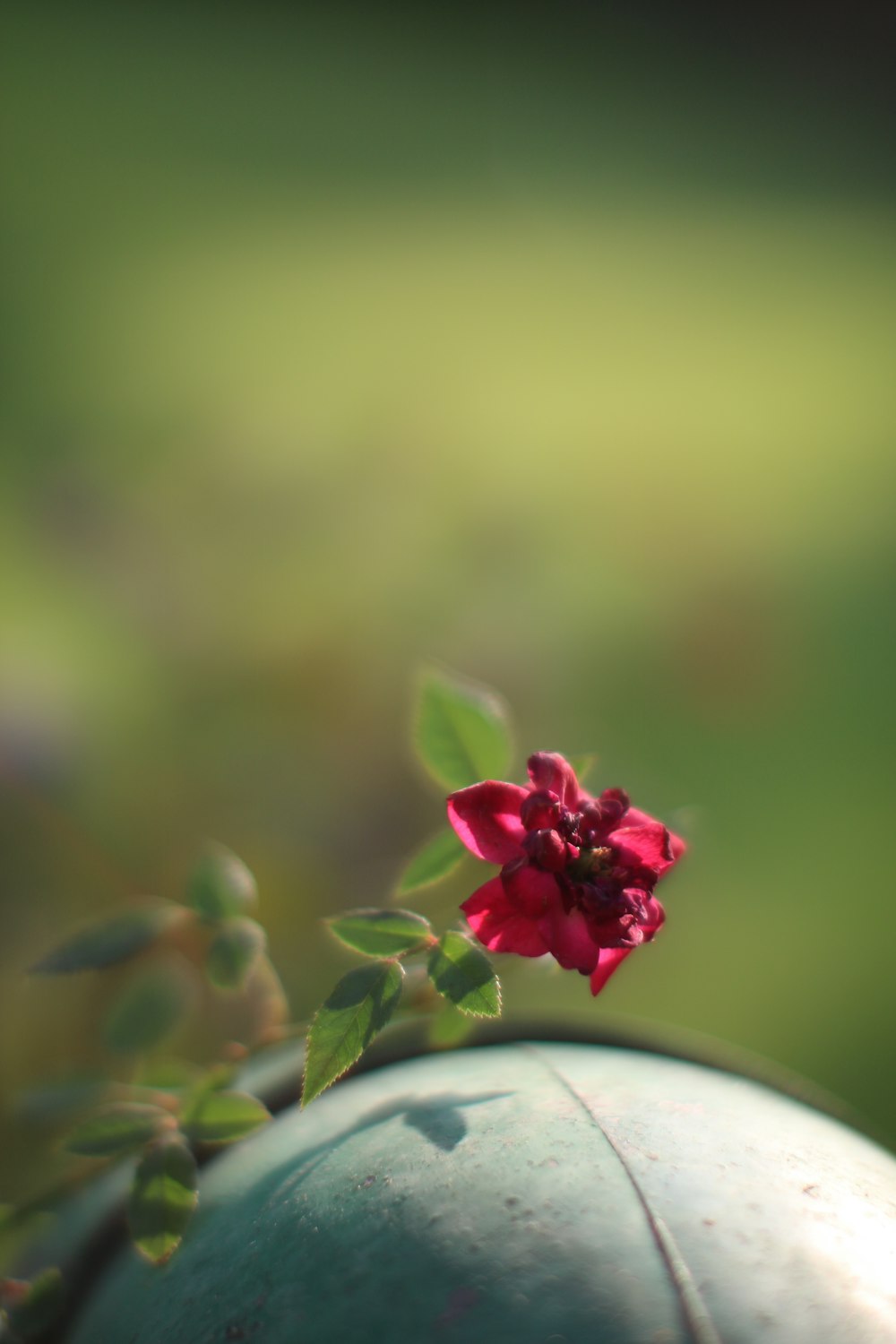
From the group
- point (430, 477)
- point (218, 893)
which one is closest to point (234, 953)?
point (218, 893)

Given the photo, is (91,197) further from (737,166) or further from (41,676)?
(737,166)

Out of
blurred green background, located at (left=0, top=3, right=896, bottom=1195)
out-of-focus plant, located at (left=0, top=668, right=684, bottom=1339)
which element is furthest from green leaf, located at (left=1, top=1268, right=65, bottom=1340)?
blurred green background, located at (left=0, top=3, right=896, bottom=1195)

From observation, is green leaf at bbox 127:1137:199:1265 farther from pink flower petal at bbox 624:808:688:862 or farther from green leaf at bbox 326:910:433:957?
pink flower petal at bbox 624:808:688:862

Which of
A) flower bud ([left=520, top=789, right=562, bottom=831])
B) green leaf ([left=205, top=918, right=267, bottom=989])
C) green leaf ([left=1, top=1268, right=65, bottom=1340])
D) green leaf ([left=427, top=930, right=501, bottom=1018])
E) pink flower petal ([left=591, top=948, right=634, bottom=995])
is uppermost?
flower bud ([left=520, top=789, right=562, bottom=831])

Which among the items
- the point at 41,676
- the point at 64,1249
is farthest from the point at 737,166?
the point at 64,1249

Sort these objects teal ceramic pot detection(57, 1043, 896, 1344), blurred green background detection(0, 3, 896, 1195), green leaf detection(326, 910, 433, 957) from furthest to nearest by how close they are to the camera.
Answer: blurred green background detection(0, 3, 896, 1195) → green leaf detection(326, 910, 433, 957) → teal ceramic pot detection(57, 1043, 896, 1344)

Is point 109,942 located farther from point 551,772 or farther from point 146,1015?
point 551,772
